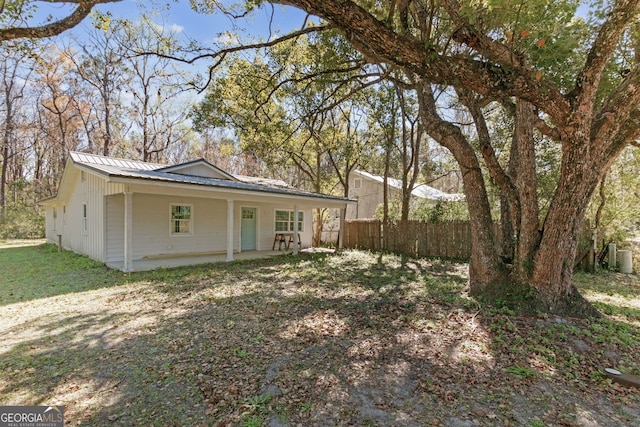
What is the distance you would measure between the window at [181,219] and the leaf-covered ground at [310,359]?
4497 millimetres

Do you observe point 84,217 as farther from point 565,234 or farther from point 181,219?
point 565,234

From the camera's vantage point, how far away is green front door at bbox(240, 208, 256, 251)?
12641mm

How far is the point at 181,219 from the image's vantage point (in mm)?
10820

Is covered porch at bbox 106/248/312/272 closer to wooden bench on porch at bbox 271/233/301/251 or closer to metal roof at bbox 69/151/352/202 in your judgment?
wooden bench on porch at bbox 271/233/301/251

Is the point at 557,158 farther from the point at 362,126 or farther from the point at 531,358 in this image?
the point at 531,358

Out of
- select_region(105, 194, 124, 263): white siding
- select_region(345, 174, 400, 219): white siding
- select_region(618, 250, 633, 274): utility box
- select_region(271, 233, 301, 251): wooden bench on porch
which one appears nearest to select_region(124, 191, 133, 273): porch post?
select_region(105, 194, 124, 263): white siding

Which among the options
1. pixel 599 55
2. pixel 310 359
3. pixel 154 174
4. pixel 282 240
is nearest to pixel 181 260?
pixel 154 174

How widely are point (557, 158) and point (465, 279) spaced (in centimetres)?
644

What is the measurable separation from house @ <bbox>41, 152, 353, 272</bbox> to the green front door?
4cm

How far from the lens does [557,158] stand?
34.9 feet

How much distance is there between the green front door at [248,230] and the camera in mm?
Answer: 12641

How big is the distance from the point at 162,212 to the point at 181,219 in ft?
2.26

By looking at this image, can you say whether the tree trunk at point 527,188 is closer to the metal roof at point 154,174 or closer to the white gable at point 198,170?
the metal roof at point 154,174

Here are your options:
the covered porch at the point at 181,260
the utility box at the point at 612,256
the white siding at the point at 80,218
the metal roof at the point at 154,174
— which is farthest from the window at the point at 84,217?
the utility box at the point at 612,256
